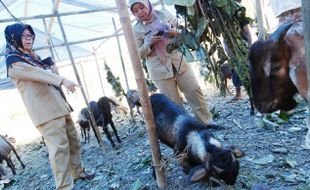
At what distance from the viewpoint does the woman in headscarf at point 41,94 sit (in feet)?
12.2

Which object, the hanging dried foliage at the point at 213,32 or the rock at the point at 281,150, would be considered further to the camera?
the rock at the point at 281,150

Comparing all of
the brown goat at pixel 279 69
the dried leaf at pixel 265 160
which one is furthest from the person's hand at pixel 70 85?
the brown goat at pixel 279 69

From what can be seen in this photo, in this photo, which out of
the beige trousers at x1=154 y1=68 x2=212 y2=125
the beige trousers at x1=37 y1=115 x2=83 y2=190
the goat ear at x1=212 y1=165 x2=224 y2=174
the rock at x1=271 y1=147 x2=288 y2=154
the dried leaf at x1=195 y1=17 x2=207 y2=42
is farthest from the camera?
the beige trousers at x1=154 y1=68 x2=212 y2=125

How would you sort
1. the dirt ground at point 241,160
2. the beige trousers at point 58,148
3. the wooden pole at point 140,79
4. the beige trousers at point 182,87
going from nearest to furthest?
the wooden pole at point 140,79, the dirt ground at point 241,160, the beige trousers at point 58,148, the beige trousers at point 182,87

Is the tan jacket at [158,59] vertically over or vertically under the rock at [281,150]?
over

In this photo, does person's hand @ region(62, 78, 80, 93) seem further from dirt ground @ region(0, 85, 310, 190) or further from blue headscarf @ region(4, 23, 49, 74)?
dirt ground @ region(0, 85, 310, 190)

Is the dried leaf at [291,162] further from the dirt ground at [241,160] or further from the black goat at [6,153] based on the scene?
the black goat at [6,153]

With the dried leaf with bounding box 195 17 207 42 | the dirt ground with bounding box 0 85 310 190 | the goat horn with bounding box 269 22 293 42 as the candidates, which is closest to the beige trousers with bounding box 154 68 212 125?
the dirt ground with bounding box 0 85 310 190

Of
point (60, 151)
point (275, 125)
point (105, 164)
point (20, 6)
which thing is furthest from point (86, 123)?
point (275, 125)

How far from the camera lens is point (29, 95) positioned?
3867 millimetres

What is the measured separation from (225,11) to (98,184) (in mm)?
3080

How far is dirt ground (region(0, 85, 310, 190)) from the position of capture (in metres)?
3.21

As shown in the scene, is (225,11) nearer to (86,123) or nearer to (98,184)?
(98,184)

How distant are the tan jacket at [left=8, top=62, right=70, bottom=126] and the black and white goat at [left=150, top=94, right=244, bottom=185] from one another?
4.06 ft
